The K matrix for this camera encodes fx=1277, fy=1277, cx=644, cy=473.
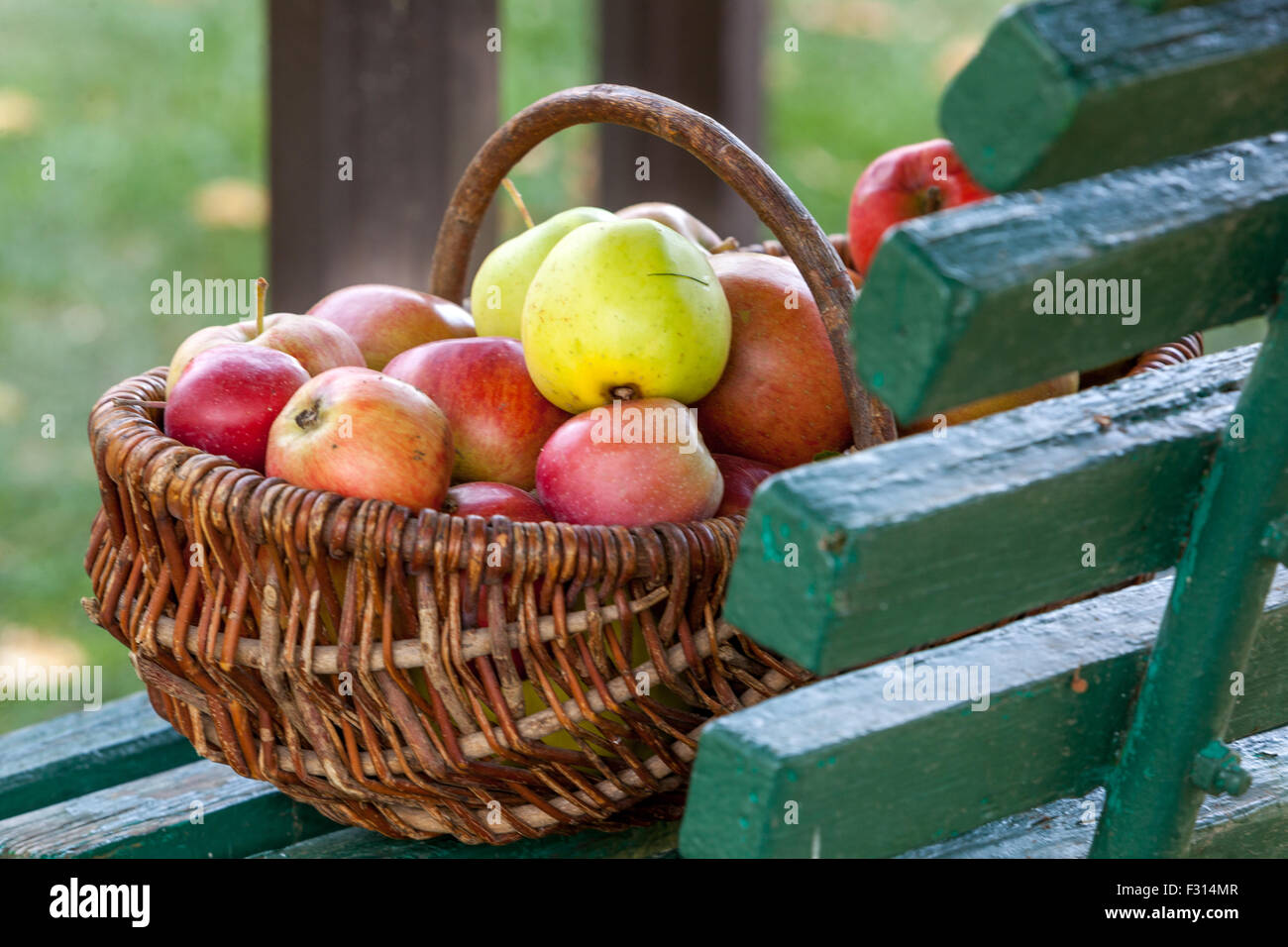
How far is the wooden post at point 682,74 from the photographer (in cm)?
235

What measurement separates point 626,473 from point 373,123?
44.4 inches

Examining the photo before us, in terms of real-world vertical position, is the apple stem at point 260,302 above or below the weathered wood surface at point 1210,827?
above

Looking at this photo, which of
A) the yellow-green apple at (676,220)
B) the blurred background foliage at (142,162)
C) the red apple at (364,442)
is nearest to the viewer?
the red apple at (364,442)

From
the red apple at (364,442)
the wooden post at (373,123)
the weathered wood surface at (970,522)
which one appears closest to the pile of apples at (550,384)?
the red apple at (364,442)

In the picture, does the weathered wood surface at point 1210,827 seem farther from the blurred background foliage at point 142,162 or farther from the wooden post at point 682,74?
the blurred background foliage at point 142,162

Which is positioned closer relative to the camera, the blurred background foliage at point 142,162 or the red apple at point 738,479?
the red apple at point 738,479

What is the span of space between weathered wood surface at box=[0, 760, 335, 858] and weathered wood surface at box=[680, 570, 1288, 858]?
61 cm

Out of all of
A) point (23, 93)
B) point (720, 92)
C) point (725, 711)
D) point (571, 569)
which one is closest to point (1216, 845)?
point (725, 711)

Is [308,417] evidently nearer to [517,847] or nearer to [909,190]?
[517,847]

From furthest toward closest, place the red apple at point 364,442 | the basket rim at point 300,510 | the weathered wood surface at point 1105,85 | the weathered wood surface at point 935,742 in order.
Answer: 1. the red apple at point 364,442
2. the basket rim at point 300,510
3. the weathered wood surface at point 935,742
4. the weathered wood surface at point 1105,85

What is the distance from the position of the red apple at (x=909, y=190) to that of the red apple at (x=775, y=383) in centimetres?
25

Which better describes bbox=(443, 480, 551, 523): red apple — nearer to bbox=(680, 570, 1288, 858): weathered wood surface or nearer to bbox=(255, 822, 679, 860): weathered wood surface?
bbox=(255, 822, 679, 860): weathered wood surface

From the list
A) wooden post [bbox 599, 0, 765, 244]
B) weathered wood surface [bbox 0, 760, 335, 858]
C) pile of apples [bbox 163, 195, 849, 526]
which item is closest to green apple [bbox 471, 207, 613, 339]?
pile of apples [bbox 163, 195, 849, 526]

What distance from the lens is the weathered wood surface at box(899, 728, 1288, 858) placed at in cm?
93
